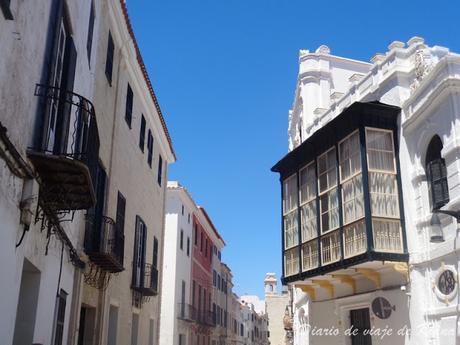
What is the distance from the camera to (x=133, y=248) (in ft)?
50.6

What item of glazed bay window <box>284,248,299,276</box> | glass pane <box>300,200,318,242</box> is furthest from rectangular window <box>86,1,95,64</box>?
glazed bay window <box>284,248,299,276</box>

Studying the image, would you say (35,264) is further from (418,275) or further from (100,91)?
(418,275)

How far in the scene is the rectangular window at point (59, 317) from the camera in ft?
27.7

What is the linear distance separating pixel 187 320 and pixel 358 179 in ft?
59.2

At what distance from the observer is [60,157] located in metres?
5.93

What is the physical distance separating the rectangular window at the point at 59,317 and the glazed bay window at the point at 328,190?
717 centimetres

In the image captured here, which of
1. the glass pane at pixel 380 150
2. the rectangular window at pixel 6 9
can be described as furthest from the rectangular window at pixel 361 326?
the rectangular window at pixel 6 9

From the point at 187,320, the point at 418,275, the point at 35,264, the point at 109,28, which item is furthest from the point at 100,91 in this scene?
the point at 187,320

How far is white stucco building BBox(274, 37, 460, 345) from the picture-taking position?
36.0ft

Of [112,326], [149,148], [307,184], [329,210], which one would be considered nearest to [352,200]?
[329,210]

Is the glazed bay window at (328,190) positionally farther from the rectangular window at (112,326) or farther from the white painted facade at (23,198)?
the white painted facade at (23,198)

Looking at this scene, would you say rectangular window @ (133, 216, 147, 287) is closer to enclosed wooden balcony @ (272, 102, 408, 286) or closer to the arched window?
enclosed wooden balcony @ (272, 102, 408, 286)

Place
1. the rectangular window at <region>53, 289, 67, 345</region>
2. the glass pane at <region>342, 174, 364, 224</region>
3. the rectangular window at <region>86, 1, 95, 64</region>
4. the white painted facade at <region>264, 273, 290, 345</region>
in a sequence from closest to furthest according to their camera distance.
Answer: the rectangular window at <region>53, 289, 67, 345</region>, the rectangular window at <region>86, 1, 95, 64</region>, the glass pane at <region>342, 174, 364, 224</region>, the white painted facade at <region>264, 273, 290, 345</region>

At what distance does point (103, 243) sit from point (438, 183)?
729 cm
